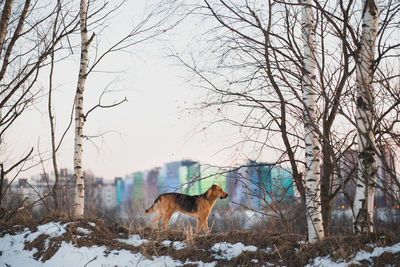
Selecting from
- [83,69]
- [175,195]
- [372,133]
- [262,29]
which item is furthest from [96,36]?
[372,133]

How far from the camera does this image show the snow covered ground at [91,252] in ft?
17.3

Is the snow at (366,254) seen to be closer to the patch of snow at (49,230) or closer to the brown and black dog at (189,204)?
the brown and black dog at (189,204)

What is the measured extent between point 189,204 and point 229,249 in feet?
10.2

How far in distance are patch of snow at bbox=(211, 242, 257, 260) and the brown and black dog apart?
268 cm

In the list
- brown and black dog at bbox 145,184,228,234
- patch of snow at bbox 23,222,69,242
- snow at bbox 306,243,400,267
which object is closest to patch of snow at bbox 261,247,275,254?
snow at bbox 306,243,400,267

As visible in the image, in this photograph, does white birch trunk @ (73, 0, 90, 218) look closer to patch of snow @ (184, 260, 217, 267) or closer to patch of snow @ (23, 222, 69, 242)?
patch of snow @ (23, 222, 69, 242)

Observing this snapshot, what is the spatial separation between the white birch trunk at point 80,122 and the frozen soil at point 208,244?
29.8 inches

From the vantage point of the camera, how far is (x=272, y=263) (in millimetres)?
5020

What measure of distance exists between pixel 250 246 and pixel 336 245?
1.27 meters

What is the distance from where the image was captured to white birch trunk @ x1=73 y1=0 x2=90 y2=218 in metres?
8.46

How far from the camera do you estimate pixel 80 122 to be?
29.3 ft

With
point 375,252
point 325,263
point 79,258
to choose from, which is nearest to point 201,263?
point 325,263

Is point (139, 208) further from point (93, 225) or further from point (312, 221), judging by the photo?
point (312, 221)

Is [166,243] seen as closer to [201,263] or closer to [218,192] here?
[201,263]
